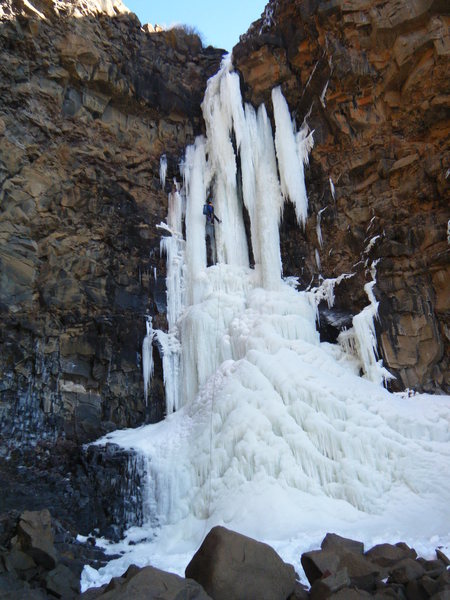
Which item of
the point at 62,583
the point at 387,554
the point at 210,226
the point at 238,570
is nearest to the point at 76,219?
the point at 210,226

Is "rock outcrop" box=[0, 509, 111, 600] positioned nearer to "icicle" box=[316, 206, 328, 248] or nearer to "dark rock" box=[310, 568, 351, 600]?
"dark rock" box=[310, 568, 351, 600]

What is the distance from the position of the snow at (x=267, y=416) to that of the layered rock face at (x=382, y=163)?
57 cm

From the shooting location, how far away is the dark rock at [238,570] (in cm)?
473

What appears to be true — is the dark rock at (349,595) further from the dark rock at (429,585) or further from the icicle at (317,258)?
the icicle at (317,258)

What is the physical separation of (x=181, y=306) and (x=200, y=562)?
8.82 m

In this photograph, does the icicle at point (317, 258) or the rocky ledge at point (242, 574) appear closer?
the rocky ledge at point (242, 574)

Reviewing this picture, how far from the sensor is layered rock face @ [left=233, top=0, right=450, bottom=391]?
1119 centimetres

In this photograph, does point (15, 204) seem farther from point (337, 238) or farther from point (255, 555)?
point (255, 555)

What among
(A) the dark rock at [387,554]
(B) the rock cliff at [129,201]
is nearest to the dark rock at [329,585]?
(A) the dark rock at [387,554]

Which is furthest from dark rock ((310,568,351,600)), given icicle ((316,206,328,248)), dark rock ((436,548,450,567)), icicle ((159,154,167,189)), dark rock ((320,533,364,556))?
icicle ((159,154,167,189))

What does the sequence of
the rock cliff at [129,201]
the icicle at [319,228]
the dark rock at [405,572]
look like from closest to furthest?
the dark rock at [405,572] → the rock cliff at [129,201] → the icicle at [319,228]

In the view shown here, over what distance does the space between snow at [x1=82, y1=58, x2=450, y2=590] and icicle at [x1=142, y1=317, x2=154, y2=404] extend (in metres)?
0.35

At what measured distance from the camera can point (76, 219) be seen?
41.9ft

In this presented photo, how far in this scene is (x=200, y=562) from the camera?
16.6 feet
